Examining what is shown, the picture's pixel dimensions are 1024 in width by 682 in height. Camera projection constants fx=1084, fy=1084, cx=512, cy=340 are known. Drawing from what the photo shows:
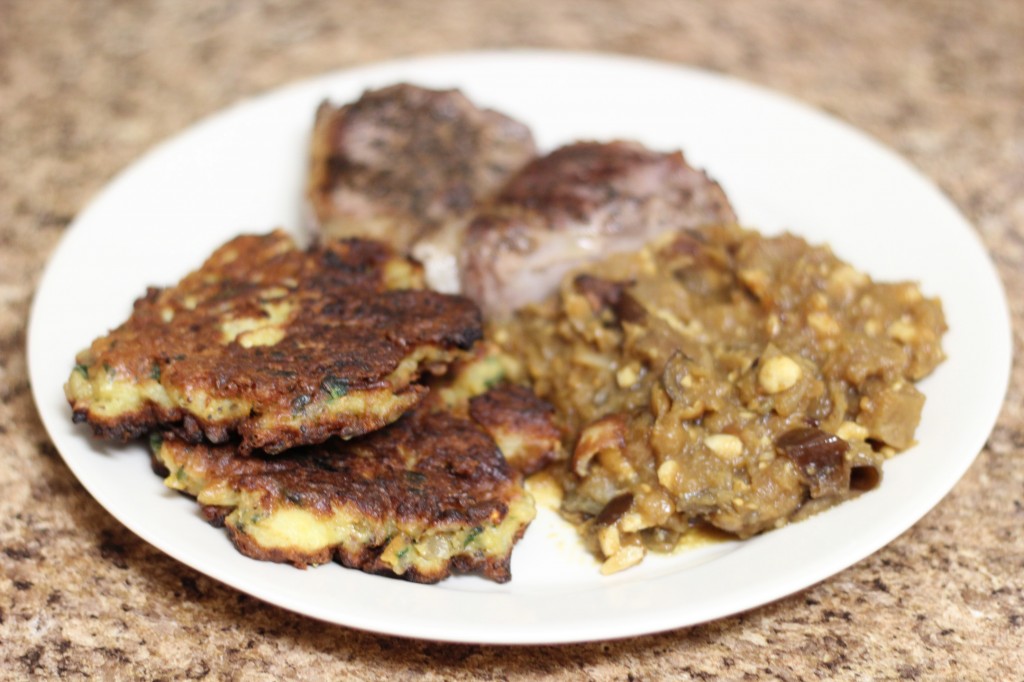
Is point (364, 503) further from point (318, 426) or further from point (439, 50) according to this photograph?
point (439, 50)

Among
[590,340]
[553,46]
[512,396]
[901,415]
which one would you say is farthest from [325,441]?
[553,46]

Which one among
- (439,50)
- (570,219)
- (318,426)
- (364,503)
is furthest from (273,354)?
(439,50)

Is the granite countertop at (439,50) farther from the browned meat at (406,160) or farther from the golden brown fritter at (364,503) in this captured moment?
the browned meat at (406,160)

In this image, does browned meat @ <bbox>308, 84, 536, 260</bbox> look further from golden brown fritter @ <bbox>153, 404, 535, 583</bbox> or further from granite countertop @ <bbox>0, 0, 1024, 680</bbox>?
granite countertop @ <bbox>0, 0, 1024, 680</bbox>

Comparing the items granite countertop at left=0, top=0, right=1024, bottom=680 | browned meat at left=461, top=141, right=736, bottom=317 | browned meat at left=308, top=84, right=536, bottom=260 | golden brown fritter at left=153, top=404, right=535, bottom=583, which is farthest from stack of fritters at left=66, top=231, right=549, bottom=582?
browned meat at left=308, top=84, right=536, bottom=260

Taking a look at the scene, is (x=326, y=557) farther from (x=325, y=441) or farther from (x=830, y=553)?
(x=830, y=553)

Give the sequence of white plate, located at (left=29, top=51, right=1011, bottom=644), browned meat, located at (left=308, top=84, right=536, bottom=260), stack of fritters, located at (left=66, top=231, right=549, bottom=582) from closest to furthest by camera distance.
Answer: white plate, located at (left=29, top=51, right=1011, bottom=644), stack of fritters, located at (left=66, top=231, right=549, bottom=582), browned meat, located at (left=308, top=84, right=536, bottom=260)

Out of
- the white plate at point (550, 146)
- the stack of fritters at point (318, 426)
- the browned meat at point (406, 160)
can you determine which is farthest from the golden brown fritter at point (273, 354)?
the browned meat at point (406, 160)
